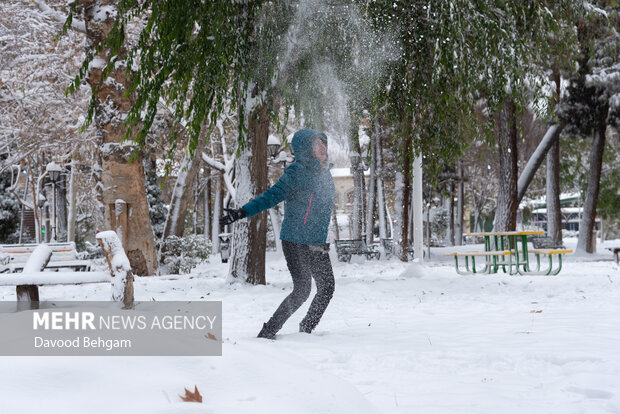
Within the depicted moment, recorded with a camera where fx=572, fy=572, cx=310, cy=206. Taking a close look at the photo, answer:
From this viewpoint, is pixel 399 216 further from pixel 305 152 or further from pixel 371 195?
pixel 305 152

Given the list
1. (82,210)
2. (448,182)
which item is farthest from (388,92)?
(82,210)

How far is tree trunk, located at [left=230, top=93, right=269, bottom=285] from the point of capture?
9531 millimetres

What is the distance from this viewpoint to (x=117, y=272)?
14.6 feet

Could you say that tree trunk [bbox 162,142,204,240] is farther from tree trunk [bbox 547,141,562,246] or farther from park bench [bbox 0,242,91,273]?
tree trunk [bbox 547,141,562,246]

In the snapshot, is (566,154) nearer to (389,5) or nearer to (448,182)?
(448,182)

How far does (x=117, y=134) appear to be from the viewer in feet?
35.5

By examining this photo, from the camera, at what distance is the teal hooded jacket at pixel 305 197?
15.0 feet

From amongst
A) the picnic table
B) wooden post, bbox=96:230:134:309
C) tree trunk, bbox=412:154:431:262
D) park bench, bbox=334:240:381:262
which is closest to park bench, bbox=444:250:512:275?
the picnic table

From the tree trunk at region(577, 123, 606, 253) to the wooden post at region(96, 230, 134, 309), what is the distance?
21236 millimetres

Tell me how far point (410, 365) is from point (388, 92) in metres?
5.36

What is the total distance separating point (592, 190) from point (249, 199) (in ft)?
56.7

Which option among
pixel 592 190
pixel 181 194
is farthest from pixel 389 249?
pixel 181 194

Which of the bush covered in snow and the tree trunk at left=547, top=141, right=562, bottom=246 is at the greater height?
the tree trunk at left=547, top=141, right=562, bottom=246

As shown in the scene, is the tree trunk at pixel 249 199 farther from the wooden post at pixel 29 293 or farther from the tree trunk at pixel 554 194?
the tree trunk at pixel 554 194
